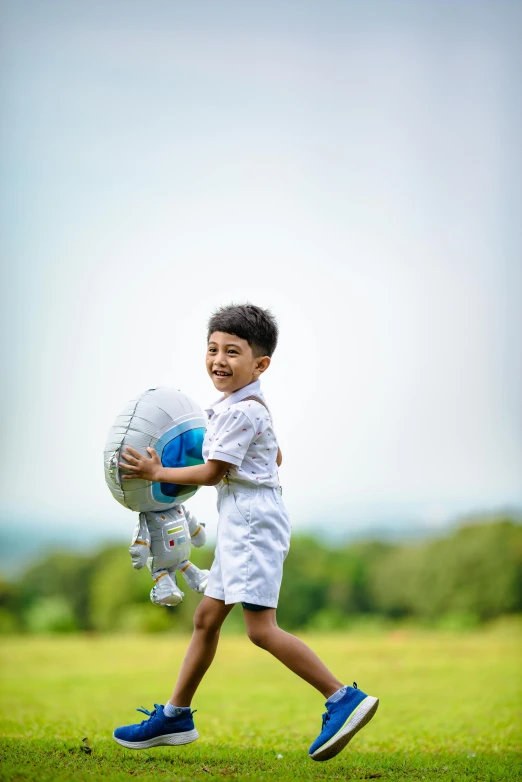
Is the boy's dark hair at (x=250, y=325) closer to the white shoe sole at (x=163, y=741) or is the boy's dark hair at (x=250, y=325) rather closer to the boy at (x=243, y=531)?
the boy at (x=243, y=531)

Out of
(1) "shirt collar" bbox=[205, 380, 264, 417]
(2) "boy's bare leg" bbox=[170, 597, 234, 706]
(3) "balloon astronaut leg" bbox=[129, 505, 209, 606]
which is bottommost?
(2) "boy's bare leg" bbox=[170, 597, 234, 706]

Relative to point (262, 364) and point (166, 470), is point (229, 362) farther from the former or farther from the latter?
point (166, 470)

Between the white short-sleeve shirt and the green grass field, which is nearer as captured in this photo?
the white short-sleeve shirt

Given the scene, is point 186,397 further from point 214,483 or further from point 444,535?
point 444,535

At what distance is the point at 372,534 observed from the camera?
13.2 meters

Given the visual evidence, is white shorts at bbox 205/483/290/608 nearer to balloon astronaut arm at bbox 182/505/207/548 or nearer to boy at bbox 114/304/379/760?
boy at bbox 114/304/379/760

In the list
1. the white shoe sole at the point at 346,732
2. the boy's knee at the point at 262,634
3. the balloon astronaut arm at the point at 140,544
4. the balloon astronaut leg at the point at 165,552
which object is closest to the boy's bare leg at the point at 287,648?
the boy's knee at the point at 262,634

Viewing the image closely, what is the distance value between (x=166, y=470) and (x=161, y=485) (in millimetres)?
155

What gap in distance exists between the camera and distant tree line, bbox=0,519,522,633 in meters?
11.9

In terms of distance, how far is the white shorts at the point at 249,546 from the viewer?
135 inches

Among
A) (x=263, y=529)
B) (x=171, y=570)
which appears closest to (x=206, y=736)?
(x=171, y=570)

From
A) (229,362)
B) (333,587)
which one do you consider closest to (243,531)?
(229,362)

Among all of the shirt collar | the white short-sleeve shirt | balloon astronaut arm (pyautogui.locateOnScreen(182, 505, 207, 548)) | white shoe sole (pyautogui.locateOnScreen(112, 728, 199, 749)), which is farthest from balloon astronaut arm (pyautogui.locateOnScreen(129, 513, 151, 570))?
white shoe sole (pyautogui.locateOnScreen(112, 728, 199, 749))

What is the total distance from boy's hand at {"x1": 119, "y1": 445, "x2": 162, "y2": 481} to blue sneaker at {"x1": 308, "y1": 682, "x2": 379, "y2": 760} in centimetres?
113
